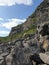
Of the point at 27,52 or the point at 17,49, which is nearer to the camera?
the point at 27,52

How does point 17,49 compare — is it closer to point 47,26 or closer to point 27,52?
point 27,52

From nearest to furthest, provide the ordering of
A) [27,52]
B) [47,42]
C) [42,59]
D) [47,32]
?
[42,59], [27,52], [47,42], [47,32]

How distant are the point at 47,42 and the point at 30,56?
518 inches

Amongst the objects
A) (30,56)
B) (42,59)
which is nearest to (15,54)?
(30,56)

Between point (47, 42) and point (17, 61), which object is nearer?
point (17, 61)

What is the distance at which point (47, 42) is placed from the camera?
6569 centimetres

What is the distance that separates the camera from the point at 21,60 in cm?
5459

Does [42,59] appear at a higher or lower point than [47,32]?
lower

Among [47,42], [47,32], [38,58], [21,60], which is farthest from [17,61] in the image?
[47,32]

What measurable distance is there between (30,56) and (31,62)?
1.51 metres

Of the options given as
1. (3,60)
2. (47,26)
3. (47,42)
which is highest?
(47,26)

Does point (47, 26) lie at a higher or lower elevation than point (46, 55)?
higher

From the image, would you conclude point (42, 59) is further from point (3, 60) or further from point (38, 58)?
point (3, 60)

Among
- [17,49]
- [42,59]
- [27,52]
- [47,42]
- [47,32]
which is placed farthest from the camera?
[47,32]
